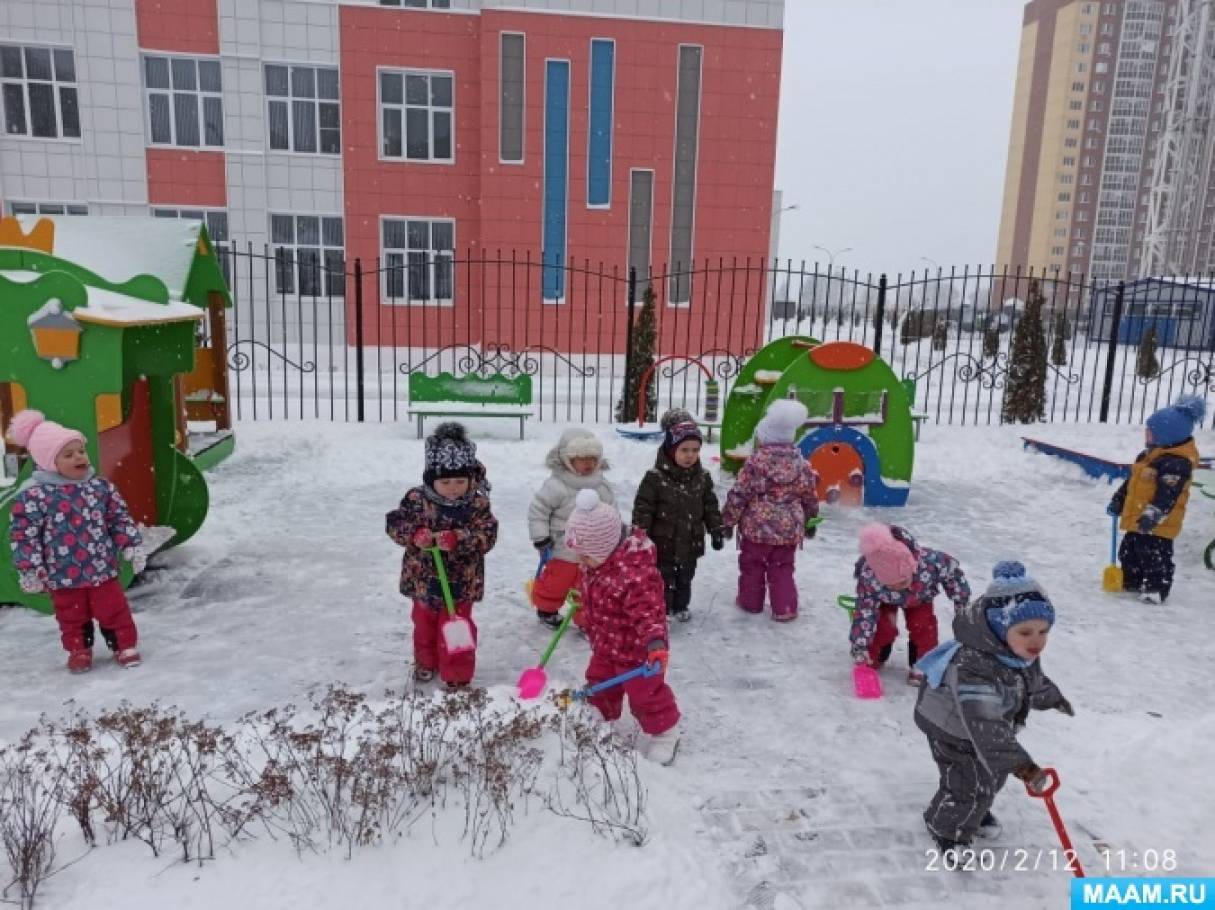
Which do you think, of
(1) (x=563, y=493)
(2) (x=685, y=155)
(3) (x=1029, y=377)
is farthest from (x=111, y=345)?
(2) (x=685, y=155)

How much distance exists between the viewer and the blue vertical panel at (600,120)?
17281mm

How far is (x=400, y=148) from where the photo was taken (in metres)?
17.8

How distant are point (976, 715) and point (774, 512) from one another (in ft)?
7.61

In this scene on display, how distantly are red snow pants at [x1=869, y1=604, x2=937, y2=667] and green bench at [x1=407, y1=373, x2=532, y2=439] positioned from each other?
21.0 feet

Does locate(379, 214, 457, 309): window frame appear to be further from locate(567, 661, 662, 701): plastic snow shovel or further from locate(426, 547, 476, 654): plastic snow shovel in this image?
locate(567, 661, 662, 701): plastic snow shovel

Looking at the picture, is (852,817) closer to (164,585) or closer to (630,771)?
(630,771)

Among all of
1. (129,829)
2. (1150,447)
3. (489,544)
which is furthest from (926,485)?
(129,829)

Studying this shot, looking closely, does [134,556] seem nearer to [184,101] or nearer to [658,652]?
[658,652]

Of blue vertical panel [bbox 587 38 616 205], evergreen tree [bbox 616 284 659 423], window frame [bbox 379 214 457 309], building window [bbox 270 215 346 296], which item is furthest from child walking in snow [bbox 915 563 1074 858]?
building window [bbox 270 215 346 296]

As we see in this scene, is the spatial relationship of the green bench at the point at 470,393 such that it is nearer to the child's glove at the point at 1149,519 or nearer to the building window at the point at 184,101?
the child's glove at the point at 1149,519

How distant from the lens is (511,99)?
681 inches

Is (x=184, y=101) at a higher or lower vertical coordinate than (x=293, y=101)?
lower

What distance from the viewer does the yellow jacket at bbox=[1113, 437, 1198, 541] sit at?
199 inches

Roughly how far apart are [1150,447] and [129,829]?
5.86m
